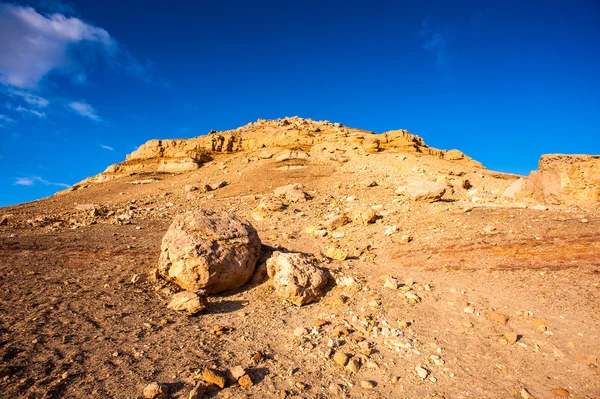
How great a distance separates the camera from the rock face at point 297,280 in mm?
6188

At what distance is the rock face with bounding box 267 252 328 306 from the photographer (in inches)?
244

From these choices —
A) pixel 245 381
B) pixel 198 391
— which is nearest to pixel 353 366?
pixel 245 381

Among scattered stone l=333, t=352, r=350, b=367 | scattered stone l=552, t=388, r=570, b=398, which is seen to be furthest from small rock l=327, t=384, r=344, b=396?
scattered stone l=552, t=388, r=570, b=398

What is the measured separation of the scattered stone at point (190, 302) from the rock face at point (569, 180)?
11.1 meters

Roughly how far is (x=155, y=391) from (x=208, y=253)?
3.19 metres

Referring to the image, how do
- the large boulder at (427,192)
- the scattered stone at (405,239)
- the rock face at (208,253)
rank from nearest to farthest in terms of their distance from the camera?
1. the rock face at (208,253)
2. the scattered stone at (405,239)
3. the large boulder at (427,192)

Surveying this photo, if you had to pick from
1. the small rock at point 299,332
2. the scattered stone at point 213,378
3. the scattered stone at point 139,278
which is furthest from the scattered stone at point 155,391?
the scattered stone at point 139,278

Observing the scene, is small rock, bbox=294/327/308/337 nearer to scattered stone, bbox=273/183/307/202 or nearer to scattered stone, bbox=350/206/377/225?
scattered stone, bbox=350/206/377/225

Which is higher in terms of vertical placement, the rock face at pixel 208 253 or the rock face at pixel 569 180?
the rock face at pixel 569 180

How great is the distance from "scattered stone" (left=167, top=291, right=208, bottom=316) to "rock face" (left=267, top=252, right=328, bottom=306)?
1429mm

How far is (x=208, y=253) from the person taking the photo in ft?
21.3

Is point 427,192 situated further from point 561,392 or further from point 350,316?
point 561,392

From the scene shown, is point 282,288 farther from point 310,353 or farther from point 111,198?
point 111,198

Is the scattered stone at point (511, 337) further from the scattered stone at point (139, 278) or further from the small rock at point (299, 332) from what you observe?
the scattered stone at point (139, 278)
